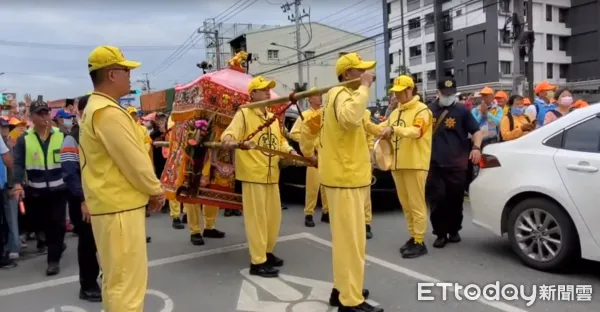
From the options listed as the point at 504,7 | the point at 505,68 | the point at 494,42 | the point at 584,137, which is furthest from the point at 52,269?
the point at 505,68

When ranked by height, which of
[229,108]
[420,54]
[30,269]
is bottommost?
[30,269]

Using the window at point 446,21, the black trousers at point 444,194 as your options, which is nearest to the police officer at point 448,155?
the black trousers at point 444,194

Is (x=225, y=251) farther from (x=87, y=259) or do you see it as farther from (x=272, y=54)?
(x=272, y=54)

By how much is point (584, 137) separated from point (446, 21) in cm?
4865

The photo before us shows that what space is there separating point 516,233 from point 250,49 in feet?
166

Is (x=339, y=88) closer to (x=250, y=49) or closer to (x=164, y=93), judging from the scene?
(x=164, y=93)

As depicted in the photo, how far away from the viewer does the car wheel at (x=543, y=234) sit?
15.0 ft

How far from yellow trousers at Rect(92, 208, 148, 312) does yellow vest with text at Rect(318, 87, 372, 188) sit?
149 centimetres

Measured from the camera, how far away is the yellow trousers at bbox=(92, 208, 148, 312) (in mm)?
3076

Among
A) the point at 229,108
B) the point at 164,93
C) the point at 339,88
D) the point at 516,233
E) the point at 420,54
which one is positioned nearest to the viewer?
the point at 339,88

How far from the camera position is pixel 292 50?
56.2 meters

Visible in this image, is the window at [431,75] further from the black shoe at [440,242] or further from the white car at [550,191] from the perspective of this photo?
the white car at [550,191]

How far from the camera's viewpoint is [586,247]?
4410 millimetres

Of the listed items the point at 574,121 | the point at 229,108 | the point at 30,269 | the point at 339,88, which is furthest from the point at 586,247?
the point at 30,269
